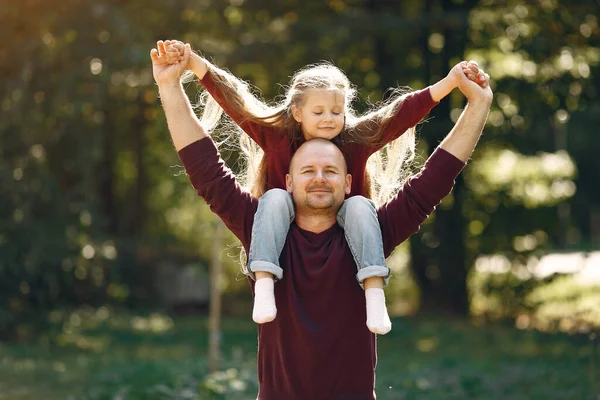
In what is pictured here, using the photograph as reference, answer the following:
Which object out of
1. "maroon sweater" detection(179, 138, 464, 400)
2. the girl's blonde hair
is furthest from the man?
the girl's blonde hair

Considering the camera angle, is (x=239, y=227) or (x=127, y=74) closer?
(x=239, y=227)

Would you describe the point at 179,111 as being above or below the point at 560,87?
below

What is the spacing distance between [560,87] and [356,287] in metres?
9.96

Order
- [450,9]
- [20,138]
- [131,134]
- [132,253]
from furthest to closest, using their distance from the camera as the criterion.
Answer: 1. [131,134]
2. [132,253]
3. [450,9]
4. [20,138]

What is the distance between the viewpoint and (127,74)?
12578 mm

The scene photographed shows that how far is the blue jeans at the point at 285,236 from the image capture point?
3.27 m

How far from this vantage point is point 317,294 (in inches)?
128

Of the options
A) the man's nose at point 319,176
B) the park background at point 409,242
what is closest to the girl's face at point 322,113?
the man's nose at point 319,176

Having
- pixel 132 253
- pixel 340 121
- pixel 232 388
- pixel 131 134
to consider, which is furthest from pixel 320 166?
Answer: pixel 131 134

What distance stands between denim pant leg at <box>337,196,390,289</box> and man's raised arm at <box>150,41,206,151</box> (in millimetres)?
541

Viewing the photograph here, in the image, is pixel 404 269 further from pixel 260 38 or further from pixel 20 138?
pixel 20 138

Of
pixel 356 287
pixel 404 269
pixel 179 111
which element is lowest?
pixel 356 287

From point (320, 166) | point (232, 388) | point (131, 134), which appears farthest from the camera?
point (131, 134)

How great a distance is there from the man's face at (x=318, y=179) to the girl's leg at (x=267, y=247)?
6 cm
